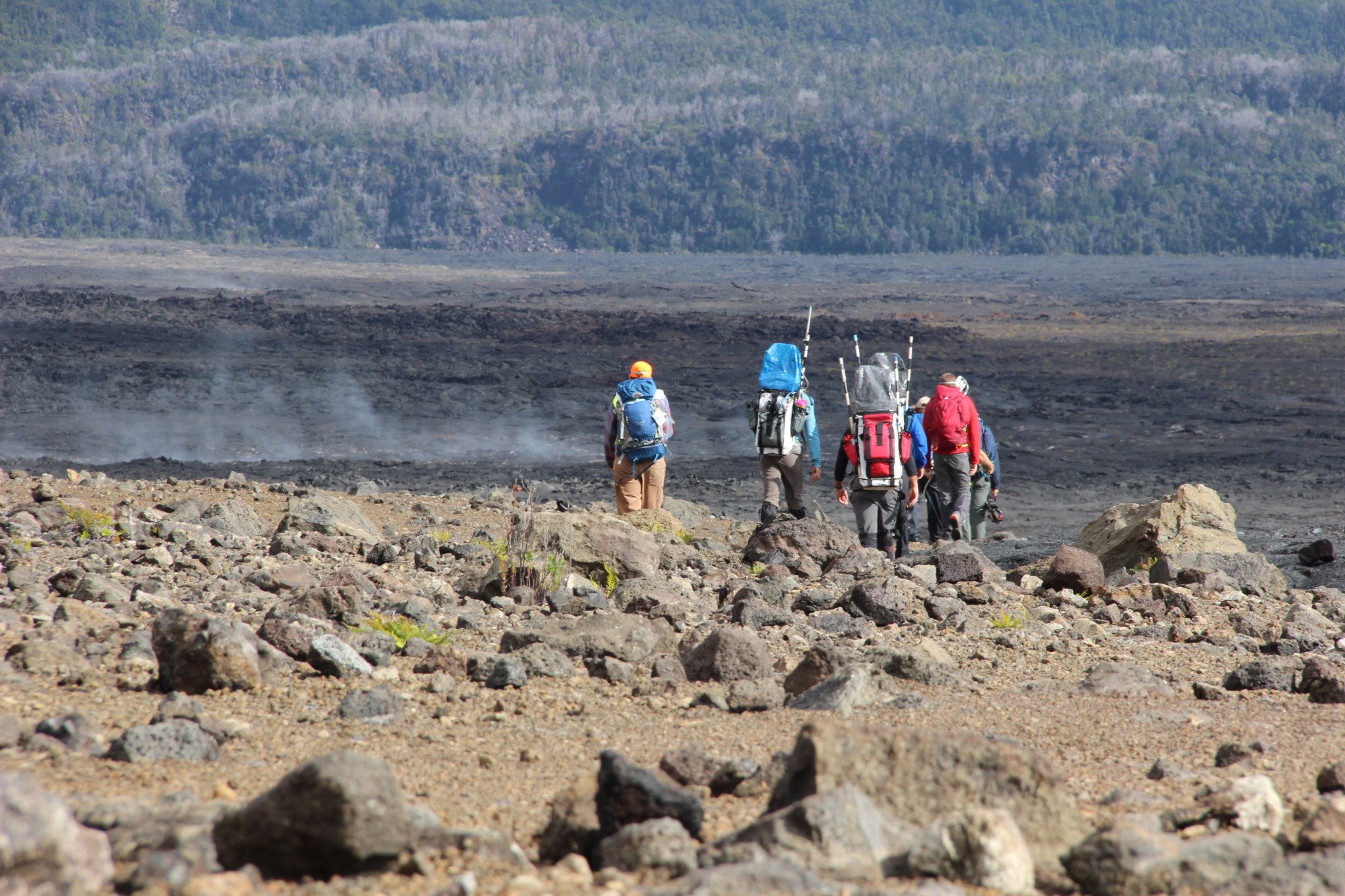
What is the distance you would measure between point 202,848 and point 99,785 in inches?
30.0

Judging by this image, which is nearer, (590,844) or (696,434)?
(590,844)

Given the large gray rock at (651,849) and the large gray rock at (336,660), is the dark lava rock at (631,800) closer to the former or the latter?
the large gray rock at (651,849)

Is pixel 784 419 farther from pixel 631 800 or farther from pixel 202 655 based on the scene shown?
pixel 631 800

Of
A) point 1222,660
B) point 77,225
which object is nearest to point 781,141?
point 77,225

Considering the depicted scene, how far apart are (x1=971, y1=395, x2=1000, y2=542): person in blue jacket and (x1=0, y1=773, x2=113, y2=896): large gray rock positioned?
8.09 metres

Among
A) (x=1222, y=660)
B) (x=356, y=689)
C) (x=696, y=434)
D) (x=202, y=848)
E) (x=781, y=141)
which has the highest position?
(x=781, y=141)

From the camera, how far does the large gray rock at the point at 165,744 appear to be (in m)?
3.28

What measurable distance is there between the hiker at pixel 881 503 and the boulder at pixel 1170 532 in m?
1.39

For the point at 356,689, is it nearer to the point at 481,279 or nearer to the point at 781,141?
the point at 481,279

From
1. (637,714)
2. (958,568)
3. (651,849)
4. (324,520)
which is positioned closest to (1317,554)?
(958,568)

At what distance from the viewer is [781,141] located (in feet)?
439

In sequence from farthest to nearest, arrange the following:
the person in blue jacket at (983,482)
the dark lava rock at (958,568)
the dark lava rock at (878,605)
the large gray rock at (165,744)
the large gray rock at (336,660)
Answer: the person in blue jacket at (983,482), the dark lava rock at (958,568), the dark lava rock at (878,605), the large gray rock at (336,660), the large gray rock at (165,744)

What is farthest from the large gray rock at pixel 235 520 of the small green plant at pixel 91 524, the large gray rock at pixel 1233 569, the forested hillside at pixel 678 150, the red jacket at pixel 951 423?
the forested hillside at pixel 678 150

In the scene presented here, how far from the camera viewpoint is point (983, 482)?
10188mm
